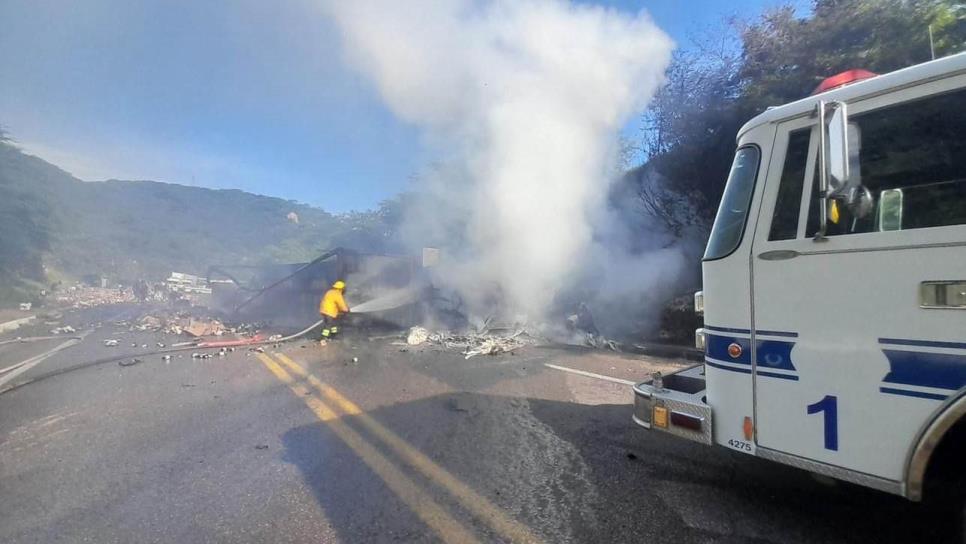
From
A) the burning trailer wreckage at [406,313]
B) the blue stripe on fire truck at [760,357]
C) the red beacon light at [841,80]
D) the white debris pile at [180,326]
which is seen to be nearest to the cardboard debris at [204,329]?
the white debris pile at [180,326]

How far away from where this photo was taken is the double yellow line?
2.25 meters

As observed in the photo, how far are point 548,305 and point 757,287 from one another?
7.22 meters

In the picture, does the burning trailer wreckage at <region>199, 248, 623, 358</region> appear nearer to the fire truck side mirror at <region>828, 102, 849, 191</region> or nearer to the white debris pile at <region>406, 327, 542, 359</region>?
the white debris pile at <region>406, 327, 542, 359</region>

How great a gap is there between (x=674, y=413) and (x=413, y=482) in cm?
159

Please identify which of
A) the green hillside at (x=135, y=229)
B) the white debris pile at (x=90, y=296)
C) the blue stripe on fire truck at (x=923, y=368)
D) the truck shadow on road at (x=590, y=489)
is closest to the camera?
the blue stripe on fire truck at (x=923, y=368)

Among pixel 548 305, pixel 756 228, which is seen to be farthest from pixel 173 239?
pixel 756 228

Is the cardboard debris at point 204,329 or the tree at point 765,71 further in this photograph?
the cardboard debris at point 204,329

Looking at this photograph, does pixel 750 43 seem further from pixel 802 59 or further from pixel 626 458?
pixel 626 458

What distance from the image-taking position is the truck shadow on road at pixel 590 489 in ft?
7.18

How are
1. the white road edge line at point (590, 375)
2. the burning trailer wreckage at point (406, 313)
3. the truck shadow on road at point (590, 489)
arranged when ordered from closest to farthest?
the truck shadow on road at point (590, 489) < the white road edge line at point (590, 375) < the burning trailer wreckage at point (406, 313)

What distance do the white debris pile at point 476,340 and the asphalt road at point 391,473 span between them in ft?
6.47

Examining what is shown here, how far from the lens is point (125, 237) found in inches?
1423

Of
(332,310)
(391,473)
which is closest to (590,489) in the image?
(391,473)

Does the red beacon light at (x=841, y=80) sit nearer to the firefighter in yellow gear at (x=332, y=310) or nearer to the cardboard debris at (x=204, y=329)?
the firefighter in yellow gear at (x=332, y=310)
